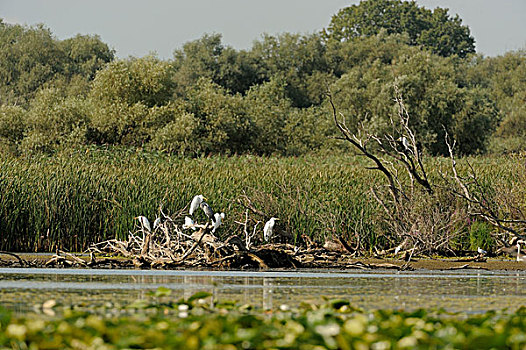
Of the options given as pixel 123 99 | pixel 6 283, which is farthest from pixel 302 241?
pixel 123 99

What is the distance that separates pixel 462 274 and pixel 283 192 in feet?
18.3

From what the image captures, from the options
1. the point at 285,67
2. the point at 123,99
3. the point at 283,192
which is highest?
the point at 285,67

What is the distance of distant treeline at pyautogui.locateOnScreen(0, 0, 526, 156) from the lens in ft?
120

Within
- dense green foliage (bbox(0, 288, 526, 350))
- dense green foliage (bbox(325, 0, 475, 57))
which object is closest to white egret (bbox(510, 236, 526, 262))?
dense green foliage (bbox(0, 288, 526, 350))

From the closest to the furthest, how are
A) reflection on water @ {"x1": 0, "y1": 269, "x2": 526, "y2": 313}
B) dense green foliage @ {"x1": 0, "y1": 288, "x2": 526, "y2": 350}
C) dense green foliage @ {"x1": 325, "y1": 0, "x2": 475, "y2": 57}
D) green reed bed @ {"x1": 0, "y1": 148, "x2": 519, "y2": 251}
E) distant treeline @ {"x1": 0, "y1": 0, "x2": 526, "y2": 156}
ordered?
dense green foliage @ {"x1": 0, "y1": 288, "x2": 526, "y2": 350} < reflection on water @ {"x1": 0, "y1": 269, "x2": 526, "y2": 313} < green reed bed @ {"x1": 0, "y1": 148, "x2": 519, "y2": 251} < distant treeline @ {"x1": 0, "y1": 0, "x2": 526, "y2": 156} < dense green foliage @ {"x1": 325, "y1": 0, "x2": 475, "y2": 57}

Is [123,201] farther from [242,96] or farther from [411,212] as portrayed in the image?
[242,96]

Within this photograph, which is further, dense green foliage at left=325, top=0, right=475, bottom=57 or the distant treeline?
dense green foliage at left=325, top=0, right=475, bottom=57

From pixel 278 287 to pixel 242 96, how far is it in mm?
41843

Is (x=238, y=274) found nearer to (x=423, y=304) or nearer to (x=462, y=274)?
(x=462, y=274)

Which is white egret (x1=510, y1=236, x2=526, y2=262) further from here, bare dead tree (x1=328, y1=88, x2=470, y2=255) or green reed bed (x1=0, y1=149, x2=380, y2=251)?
green reed bed (x1=0, y1=149, x2=380, y2=251)

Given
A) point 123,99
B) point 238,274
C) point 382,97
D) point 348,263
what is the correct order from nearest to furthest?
point 238,274, point 348,263, point 123,99, point 382,97

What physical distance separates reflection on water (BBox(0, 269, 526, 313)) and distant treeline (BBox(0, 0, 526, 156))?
404 inches

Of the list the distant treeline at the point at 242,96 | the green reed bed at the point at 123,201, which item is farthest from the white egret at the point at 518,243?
the distant treeline at the point at 242,96

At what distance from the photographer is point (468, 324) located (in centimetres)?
486
